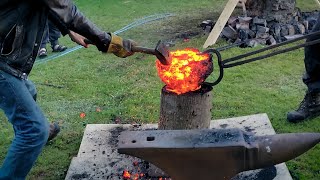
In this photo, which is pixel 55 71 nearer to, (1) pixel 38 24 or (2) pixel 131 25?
(2) pixel 131 25

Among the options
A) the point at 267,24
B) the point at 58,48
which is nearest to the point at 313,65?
the point at 267,24

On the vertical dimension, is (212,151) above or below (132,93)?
above

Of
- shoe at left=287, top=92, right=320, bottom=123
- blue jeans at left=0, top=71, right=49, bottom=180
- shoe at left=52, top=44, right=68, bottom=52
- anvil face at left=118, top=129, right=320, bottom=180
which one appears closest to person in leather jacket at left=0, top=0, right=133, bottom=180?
blue jeans at left=0, top=71, right=49, bottom=180

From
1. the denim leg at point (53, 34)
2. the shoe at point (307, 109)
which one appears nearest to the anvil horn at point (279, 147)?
the shoe at point (307, 109)

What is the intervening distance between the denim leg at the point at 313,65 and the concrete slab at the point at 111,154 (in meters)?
0.60

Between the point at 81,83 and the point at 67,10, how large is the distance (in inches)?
129

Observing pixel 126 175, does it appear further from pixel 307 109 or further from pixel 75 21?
pixel 307 109

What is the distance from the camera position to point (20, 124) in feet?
11.0

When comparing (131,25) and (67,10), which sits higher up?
(67,10)

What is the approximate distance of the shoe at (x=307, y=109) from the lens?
498 cm

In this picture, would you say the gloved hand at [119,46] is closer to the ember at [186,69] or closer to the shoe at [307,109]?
the ember at [186,69]

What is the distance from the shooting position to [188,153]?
2857mm

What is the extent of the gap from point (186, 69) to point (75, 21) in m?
0.94

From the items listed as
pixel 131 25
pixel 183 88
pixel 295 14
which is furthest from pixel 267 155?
pixel 131 25
